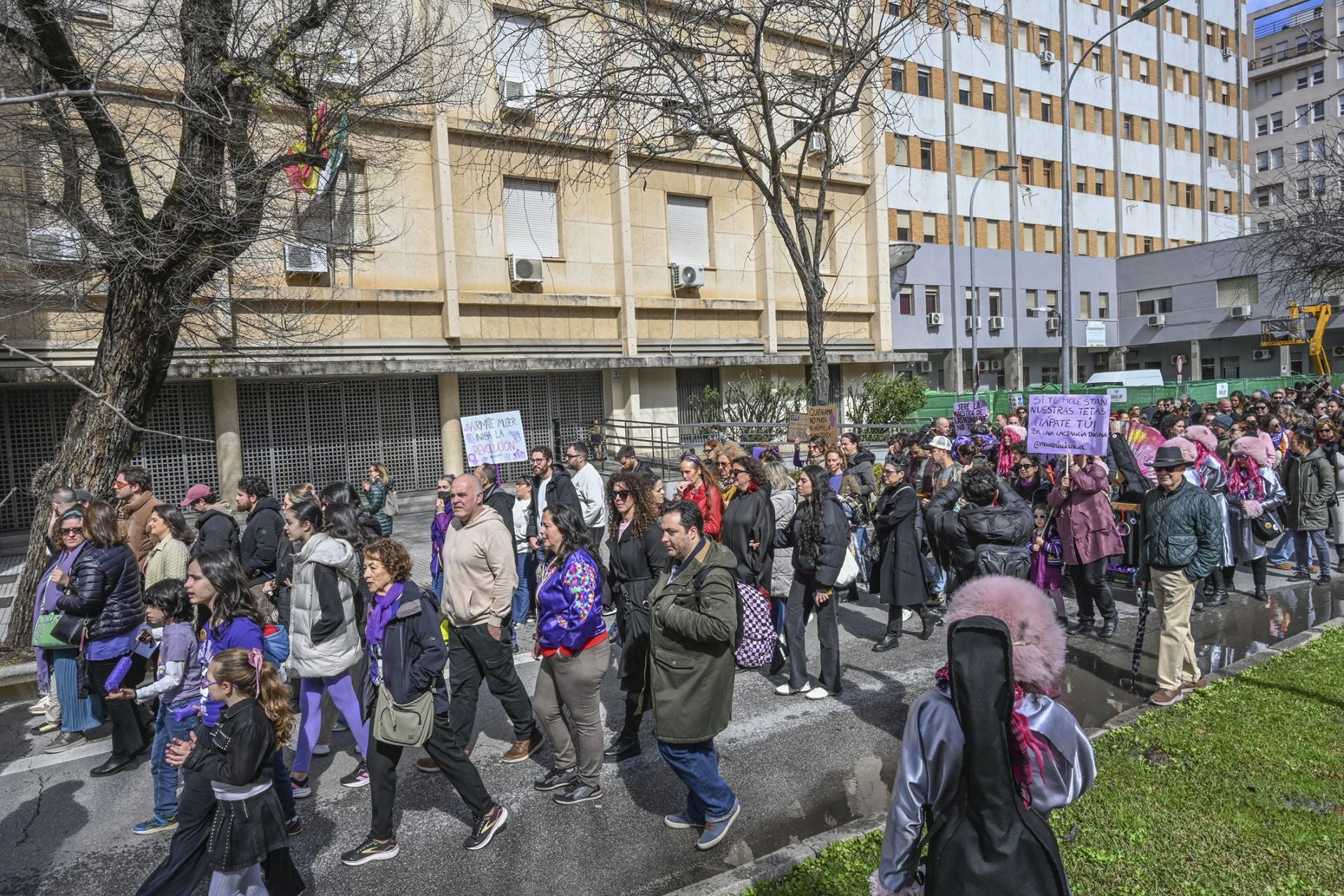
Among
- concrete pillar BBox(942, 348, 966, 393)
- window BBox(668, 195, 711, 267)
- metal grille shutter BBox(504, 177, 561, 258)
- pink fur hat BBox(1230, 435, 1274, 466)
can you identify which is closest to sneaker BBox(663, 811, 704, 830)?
pink fur hat BBox(1230, 435, 1274, 466)

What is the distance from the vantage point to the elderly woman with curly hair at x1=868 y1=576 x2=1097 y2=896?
2576 millimetres

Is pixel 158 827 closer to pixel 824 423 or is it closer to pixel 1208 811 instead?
pixel 1208 811

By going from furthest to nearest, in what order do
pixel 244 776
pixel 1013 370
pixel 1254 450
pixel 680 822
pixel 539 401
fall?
pixel 1013 370
pixel 539 401
pixel 1254 450
pixel 680 822
pixel 244 776

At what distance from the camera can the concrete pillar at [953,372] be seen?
38094 millimetres

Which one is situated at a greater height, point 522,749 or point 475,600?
point 475,600

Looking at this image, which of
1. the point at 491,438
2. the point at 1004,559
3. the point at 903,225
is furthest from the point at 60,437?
the point at 903,225

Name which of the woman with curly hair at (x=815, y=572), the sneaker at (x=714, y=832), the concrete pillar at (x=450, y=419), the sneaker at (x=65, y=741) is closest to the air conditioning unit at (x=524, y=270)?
the concrete pillar at (x=450, y=419)

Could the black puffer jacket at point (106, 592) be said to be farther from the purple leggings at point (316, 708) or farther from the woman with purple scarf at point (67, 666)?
the purple leggings at point (316, 708)

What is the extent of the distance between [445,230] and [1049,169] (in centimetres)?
3413

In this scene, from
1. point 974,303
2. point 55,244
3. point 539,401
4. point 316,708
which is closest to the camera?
point 316,708

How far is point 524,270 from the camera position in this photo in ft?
67.5

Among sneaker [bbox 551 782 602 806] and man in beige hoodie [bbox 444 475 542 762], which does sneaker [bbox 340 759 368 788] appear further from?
sneaker [bbox 551 782 602 806]

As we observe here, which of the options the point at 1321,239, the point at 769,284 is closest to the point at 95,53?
the point at 769,284

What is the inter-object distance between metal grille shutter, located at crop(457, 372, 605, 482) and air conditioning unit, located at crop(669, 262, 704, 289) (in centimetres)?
321
